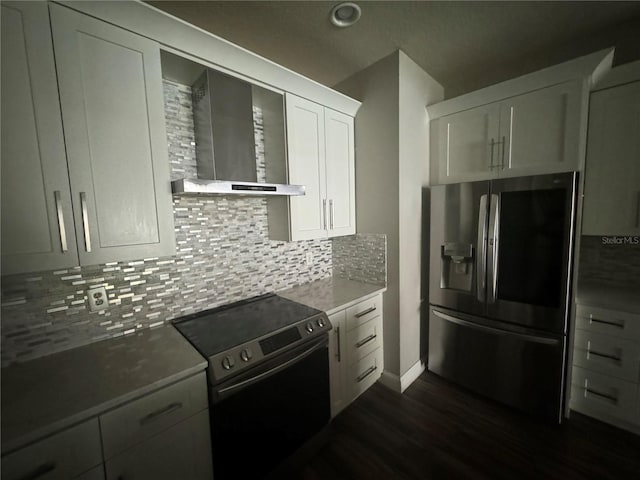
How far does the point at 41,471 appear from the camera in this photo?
810 mm

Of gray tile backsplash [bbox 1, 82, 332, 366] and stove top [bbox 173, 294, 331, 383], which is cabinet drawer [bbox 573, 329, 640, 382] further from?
gray tile backsplash [bbox 1, 82, 332, 366]

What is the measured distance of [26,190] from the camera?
930 millimetres

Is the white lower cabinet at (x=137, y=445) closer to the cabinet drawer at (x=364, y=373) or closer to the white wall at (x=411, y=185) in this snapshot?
the cabinet drawer at (x=364, y=373)

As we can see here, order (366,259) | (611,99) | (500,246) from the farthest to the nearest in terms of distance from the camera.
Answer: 1. (366,259)
2. (500,246)
3. (611,99)

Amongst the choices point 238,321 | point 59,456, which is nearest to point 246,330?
point 238,321

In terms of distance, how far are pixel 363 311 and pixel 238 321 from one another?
94 centimetres

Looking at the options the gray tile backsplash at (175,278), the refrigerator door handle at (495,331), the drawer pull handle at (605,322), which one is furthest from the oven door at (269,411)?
the drawer pull handle at (605,322)

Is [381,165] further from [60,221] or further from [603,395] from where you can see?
[603,395]

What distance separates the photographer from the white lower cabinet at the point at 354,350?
71.4 inches

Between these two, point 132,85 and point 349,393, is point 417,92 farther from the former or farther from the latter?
point 349,393

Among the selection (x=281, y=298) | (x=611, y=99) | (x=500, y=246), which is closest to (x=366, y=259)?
(x=281, y=298)

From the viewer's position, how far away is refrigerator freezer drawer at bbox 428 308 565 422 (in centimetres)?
174

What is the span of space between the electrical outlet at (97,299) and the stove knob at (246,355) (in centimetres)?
77

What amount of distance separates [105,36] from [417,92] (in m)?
2.04
